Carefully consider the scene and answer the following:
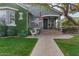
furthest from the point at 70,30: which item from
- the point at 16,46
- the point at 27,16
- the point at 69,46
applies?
the point at 16,46

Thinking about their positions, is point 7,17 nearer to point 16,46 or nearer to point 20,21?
point 20,21

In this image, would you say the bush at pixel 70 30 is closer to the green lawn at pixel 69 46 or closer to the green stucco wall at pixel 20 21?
the green lawn at pixel 69 46

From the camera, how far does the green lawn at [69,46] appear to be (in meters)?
9.20

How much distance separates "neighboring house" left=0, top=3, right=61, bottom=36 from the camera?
9.23 metres

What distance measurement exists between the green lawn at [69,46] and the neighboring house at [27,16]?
18cm

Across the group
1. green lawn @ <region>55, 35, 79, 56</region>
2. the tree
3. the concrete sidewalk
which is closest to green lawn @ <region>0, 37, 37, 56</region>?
the concrete sidewalk

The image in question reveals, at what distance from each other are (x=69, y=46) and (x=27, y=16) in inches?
20.9

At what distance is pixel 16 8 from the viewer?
9234 mm

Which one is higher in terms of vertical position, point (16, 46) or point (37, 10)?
point (37, 10)

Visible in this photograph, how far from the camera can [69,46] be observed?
9.23 meters

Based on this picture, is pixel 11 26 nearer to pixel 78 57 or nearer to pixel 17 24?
pixel 17 24

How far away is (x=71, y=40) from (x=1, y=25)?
74cm

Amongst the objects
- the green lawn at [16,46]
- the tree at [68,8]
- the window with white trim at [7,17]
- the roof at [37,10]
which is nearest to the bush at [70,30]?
→ the tree at [68,8]

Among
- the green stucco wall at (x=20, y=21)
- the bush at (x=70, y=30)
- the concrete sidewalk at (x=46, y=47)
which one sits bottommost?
the concrete sidewalk at (x=46, y=47)
